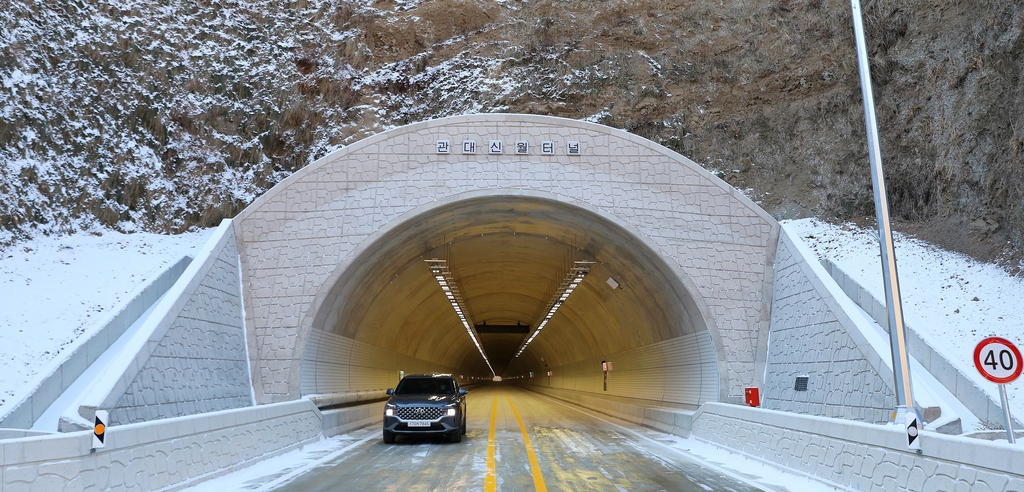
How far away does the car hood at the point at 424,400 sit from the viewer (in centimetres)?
1668

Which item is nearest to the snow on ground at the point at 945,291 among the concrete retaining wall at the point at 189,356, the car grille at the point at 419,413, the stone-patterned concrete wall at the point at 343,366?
the car grille at the point at 419,413

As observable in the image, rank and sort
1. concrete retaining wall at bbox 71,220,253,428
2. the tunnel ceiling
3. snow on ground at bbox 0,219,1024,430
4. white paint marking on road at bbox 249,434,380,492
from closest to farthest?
white paint marking on road at bbox 249,434,380,492
concrete retaining wall at bbox 71,220,253,428
snow on ground at bbox 0,219,1024,430
the tunnel ceiling

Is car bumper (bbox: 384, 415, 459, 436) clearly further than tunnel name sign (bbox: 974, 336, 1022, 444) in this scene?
Yes

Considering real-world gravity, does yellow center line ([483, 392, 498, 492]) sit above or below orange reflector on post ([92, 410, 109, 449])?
below

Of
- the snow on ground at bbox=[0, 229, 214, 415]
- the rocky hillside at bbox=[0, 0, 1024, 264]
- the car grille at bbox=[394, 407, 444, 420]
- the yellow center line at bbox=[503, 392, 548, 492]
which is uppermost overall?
the rocky hillside at bbox=[0, 0, 1024, 264]

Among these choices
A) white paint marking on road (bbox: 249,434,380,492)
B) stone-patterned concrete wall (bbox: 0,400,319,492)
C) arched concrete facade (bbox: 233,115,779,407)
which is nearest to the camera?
stone-patterned concrete wall (bbox: 0,400,319,492)

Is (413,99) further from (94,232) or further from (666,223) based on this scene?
(666,223)

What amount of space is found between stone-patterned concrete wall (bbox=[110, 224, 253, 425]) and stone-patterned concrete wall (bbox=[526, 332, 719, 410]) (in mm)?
11494

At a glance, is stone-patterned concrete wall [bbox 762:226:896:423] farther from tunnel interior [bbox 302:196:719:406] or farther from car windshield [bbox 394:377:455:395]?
car windshield [bbox 394:377:455:395]

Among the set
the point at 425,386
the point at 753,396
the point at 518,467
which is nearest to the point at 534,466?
the point at 518,467

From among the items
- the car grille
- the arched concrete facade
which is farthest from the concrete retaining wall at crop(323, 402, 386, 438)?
the car grille

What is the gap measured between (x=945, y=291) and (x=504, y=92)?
2274cm

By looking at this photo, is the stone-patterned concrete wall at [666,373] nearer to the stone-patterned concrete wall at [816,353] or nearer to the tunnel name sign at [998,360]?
the stone-patterned concrete wall at [816,353]

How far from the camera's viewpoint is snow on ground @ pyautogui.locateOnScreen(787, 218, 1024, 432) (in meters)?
13.9
